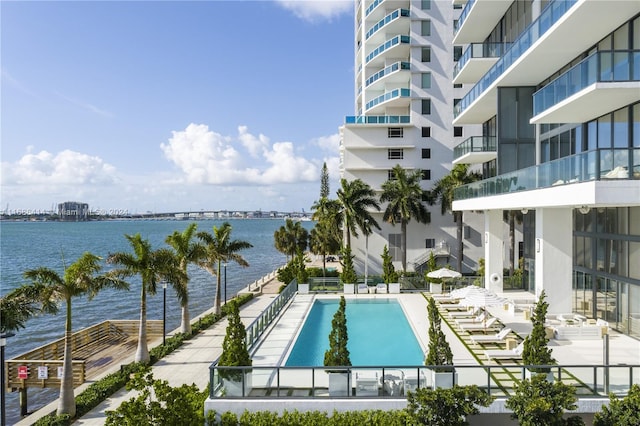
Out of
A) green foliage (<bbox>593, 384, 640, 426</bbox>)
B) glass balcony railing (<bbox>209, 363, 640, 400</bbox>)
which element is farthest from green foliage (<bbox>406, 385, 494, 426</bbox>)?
green foliage (<bbox>593, 384, 640, 426</bbox>)

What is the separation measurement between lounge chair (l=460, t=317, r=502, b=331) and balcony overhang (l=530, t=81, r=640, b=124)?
8982 millimetres

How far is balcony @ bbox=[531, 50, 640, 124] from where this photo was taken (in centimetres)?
1523

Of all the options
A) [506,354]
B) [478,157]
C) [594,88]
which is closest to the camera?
[594,88]

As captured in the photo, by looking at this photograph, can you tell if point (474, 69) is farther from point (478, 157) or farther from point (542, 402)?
point (542, 402)

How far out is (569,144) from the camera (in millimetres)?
21688

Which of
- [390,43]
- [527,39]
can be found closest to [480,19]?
[527,39]

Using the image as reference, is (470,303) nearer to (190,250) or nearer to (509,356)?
(509,356)

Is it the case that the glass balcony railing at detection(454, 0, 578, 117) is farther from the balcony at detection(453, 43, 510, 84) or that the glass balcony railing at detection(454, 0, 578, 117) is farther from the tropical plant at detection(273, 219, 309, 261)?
the tropical plant at detection(273, 219, 309, 261)

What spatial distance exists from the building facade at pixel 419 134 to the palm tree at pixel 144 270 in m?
26.3

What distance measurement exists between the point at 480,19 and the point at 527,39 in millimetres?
9610

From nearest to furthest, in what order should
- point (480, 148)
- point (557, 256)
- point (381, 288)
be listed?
point (557, 256) < point (480, 148) < point (381, 288)

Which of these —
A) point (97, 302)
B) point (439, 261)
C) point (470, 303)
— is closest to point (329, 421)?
point (470, 303)

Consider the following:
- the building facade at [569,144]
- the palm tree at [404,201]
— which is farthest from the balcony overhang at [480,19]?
the palm tree at [404,201]

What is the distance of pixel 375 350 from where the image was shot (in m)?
19.2
